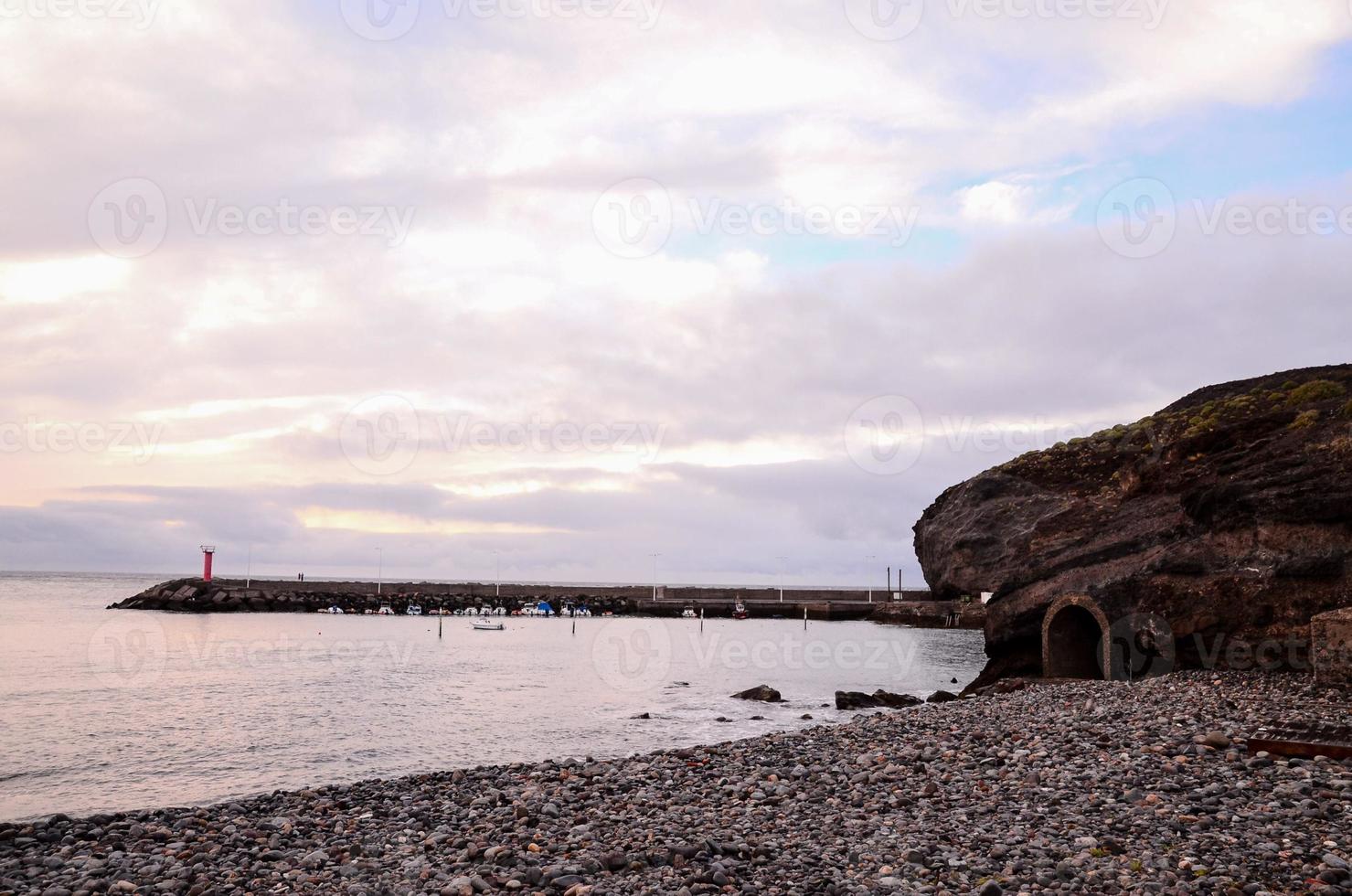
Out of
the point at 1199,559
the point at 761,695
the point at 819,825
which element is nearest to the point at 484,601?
the point at 761,695

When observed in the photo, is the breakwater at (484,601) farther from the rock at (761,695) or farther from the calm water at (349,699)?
the rock at (761,695)

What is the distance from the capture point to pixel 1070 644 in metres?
30.8

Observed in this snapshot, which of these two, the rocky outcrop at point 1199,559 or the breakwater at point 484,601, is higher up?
the rocky outcrop at point 1199,559

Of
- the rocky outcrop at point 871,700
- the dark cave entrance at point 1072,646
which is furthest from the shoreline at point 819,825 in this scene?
the rocky outcrop at point 871,700

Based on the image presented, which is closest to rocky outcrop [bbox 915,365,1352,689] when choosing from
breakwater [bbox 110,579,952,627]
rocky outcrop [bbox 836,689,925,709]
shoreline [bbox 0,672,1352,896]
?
rocky outcrop [bbox 836,689,925,709]

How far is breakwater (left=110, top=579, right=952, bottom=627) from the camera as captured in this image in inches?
4469

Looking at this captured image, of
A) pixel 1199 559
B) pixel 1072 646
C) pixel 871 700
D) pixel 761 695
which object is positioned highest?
pixel 1199 559

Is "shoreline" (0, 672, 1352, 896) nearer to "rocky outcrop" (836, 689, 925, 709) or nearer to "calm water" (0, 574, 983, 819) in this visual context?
"calm water" (0, 574, 983, 819)

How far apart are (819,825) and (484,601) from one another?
12023cm

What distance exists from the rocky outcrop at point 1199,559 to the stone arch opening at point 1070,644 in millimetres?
57

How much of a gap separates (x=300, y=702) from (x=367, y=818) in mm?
22838

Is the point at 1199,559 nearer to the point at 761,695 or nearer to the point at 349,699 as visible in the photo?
the point at 761,695

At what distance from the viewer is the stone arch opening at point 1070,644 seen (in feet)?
99.0

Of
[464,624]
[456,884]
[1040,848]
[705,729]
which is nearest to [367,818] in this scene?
[456,884]
